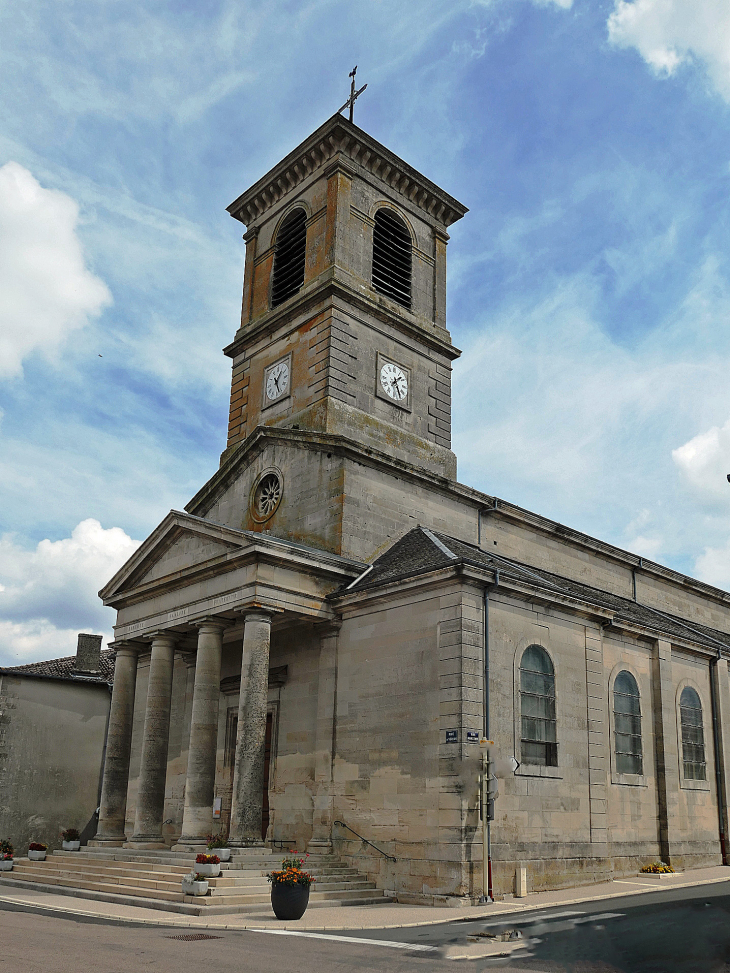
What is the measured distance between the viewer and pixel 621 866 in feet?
73.9

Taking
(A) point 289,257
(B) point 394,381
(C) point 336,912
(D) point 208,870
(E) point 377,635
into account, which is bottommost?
(C) point 336,912

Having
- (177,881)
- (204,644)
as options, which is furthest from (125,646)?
(177,881)

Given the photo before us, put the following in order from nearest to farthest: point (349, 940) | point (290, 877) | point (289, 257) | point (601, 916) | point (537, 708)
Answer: point (349, 940)
point (601, 916)
point (290, 877)
point (537, 708)
point (289, 257)

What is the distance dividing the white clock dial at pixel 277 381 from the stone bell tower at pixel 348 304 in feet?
0.19

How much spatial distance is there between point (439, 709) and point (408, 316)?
1539 centimetres

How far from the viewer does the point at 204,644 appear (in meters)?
22.4

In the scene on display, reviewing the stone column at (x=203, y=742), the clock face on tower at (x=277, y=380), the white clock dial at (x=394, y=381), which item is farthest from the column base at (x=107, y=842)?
the white clock dial at (x=394, y=381)

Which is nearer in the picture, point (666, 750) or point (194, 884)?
point (194, 884)

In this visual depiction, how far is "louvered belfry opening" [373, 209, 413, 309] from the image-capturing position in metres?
31.0

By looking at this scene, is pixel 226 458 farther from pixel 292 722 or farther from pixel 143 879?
pixel 143 879

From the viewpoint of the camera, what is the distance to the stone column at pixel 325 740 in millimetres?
20875

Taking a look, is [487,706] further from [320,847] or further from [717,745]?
[717,745]

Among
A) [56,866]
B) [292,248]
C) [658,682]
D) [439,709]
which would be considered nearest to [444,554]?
[439,709]

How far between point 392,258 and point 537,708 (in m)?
17.3
